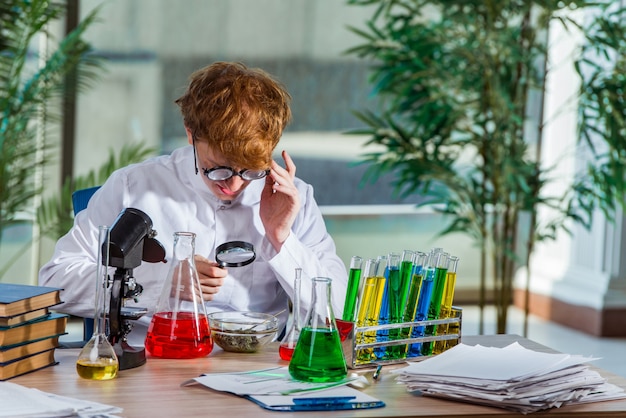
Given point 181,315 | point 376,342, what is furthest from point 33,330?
point 376,342

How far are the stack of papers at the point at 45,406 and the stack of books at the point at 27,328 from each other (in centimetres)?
12

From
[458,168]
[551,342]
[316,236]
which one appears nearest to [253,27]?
[458,168]

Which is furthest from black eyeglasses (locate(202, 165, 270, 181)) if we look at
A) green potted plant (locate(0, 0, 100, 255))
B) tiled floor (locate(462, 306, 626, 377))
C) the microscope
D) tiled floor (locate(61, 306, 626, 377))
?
tiled floor (locate(462, 306, 626, 377))

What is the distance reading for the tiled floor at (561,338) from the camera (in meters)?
4.89

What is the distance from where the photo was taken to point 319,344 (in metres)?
1.76

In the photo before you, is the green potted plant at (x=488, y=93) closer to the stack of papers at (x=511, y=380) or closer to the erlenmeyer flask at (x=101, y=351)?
the stack of papers at (x=511, y=380)

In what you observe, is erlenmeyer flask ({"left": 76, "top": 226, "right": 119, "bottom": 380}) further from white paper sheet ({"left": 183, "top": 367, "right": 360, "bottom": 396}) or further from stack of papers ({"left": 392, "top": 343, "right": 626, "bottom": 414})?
stack of papers ({"left": 392, "top": 343, "right": 626, "bottom": 414})

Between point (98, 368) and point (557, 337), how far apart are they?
13.1 ft

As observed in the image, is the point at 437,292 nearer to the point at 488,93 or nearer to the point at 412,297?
the point at 412,297

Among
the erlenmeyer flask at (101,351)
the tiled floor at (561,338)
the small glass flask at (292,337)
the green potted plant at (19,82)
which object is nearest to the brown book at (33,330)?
the erlenmeyer flask at (101,351)

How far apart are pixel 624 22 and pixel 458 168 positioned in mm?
1536

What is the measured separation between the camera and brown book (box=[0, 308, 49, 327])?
172 centimetres

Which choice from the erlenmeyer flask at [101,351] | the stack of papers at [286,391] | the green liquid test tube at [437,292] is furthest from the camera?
the green liquid test tube at [437,292]

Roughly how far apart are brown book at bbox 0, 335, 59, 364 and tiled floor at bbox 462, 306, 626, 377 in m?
3.35
